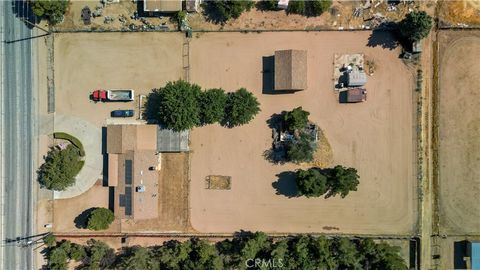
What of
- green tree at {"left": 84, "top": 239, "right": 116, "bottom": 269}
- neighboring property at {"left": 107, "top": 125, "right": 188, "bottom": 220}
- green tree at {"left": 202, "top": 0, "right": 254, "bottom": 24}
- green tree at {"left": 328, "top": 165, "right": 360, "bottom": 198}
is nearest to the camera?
green tree at {"left": 328, "top": 165, "right": 360, "bottom": 198}

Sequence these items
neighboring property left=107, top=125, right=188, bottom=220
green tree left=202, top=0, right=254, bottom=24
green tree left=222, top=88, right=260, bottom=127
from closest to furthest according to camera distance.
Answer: green tree left=202, top=0, right=254, bottom=24 → green tree left=222, top=88, right=260, bottom=127 → neighboring property left=107, top=125, right=188, bottom=220

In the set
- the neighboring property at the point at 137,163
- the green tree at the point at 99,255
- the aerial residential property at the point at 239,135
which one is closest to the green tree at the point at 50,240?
the aerial residential property at the point at 239,135

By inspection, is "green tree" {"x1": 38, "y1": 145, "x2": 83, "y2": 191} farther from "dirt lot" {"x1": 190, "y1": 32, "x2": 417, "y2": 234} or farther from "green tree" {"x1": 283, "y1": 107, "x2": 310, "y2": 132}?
"green tree" {"x1": 283, "y1": 107, "x2": 310, "y2": 132}

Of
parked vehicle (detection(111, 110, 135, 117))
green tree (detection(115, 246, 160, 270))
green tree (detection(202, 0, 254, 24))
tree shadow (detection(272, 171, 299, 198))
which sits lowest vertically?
green tree (detection(115, 246, 160, 270))

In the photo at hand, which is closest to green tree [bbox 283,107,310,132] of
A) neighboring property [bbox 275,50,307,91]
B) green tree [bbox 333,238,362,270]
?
neighboring property [bbox 275,50,307,91]

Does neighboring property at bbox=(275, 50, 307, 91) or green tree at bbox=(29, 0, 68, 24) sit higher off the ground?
green tree at bbox=(29, 0, 68, 24)

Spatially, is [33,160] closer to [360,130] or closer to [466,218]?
[360,130]

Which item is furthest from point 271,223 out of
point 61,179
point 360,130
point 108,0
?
point 108,0

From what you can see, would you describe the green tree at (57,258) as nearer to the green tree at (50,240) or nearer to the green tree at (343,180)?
the green tree at (50,240)
